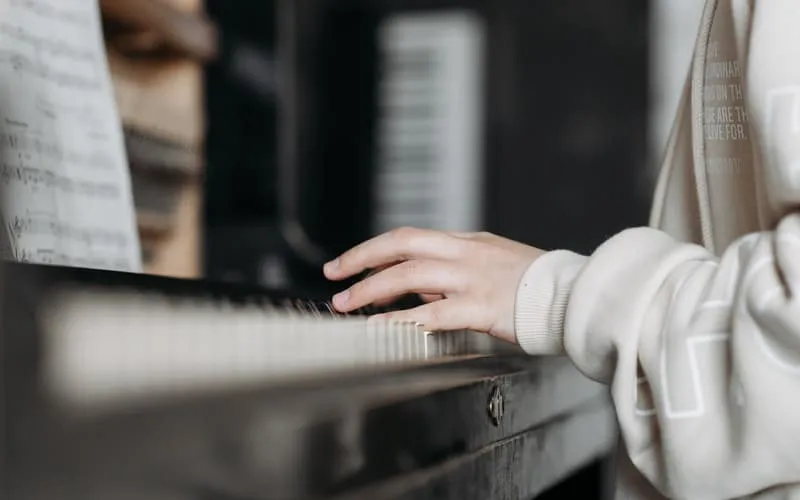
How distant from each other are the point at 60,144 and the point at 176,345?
54cm

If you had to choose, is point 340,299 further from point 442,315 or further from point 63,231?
point 63,231

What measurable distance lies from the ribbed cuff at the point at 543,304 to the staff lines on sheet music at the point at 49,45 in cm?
42

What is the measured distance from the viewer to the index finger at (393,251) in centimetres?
70

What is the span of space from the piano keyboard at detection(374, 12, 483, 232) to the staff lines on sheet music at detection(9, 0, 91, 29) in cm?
252

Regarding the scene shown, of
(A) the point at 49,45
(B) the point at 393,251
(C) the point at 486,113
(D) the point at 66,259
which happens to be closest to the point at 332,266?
Result: (B) the point at 393,251

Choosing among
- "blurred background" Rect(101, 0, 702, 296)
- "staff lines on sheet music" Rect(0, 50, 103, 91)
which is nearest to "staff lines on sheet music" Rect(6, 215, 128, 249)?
"staff lines on sheet music" Rect(0, 50, 103, 91)

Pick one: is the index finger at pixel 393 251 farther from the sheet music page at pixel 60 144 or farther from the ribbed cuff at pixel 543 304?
the sheet music page at pixel 60 144

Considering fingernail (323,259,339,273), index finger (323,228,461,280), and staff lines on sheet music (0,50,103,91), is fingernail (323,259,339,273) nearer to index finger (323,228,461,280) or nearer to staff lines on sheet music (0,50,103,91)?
index finger (323,228,461,280)

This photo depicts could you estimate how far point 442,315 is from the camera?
26.8 inches

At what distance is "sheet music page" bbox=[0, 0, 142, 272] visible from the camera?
2.51ft

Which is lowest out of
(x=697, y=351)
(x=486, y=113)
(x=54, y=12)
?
(x=697, y=351)

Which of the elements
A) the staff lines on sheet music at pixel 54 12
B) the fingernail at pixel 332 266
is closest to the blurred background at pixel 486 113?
the staff lines on sheet music at pixel 54 12

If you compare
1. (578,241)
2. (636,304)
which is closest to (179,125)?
(636,304)

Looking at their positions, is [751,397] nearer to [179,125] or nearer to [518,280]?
[518,280]
